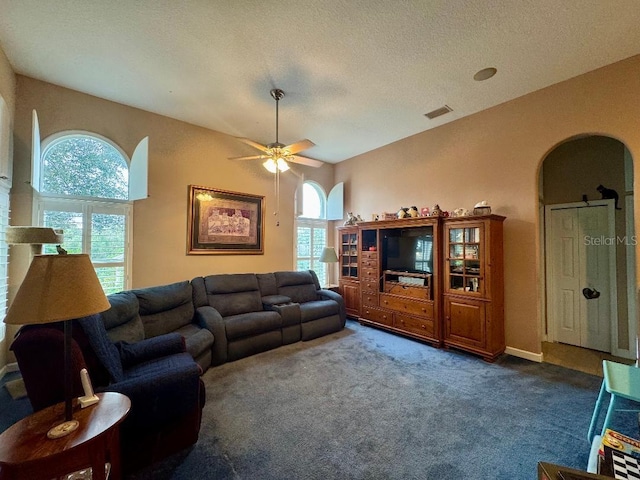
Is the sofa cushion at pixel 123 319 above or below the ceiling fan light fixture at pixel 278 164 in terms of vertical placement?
below

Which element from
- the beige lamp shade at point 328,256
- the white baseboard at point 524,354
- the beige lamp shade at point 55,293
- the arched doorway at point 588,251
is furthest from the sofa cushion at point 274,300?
the arched doorway at point 588,251

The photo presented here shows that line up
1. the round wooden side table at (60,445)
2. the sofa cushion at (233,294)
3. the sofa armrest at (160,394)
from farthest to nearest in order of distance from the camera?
the sofa cushion at (233,294), the sofa armrest at (160,394), the round wooden side table at (60,445)

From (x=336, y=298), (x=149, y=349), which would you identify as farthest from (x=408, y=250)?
(x=149, y=349)

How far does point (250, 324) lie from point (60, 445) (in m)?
2.36

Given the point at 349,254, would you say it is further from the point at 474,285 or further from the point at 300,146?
the point at 300,146

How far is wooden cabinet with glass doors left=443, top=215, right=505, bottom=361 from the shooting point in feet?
10.9

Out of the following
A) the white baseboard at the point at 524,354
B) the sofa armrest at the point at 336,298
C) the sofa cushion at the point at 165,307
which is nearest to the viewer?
the sofa cushion at the point at 165,307

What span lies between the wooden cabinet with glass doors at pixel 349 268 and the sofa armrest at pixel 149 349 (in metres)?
3.29

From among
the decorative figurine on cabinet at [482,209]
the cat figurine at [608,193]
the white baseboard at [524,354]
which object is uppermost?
the cat figurine at [608,193]

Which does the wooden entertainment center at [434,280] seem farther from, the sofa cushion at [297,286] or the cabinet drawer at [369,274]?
the sofa cushion at [297,286]

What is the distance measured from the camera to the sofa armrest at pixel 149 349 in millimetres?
2201

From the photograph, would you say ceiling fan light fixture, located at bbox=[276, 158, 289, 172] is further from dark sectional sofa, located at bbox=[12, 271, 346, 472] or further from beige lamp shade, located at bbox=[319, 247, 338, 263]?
beige lamp shade, located at bbox=[319, 247, 338, 263]

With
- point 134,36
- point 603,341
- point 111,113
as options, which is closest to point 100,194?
point 111,113

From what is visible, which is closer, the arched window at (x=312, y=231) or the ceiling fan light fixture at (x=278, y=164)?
the ceiling fan light fixture at (x=278, y=164)
